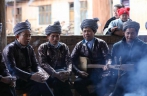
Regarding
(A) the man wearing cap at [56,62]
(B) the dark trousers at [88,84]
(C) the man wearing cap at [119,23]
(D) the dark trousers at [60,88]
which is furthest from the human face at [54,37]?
(C) the man wearing cap at [119,23]

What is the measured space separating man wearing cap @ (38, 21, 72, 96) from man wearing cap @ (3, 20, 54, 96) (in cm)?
31

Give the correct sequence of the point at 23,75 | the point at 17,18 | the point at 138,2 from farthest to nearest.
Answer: the point at 17,18
the point at 138,2
the point at 23,75

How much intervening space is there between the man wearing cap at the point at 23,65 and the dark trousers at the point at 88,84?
657 millimetres

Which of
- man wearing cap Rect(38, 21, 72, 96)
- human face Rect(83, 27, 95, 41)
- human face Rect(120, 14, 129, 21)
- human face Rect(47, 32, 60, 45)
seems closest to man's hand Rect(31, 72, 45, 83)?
man wearing cap Rect(38, 21, 72, 96)

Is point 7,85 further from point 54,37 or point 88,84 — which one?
point 88,84

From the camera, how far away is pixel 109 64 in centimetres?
585

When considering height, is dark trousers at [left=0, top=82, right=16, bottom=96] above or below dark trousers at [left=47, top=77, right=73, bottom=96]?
above

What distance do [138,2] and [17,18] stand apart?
1261cm

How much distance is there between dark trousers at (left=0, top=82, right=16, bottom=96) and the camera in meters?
5.03

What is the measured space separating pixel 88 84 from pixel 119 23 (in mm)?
1836

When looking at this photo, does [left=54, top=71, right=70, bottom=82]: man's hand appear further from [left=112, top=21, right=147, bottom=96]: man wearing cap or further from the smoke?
the smoke

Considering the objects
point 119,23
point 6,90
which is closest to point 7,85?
point 6,90

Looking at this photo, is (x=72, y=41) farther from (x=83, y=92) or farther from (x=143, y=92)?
(x=143, y=92)

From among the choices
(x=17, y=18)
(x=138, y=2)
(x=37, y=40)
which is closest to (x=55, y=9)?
(x=17, y=18)
